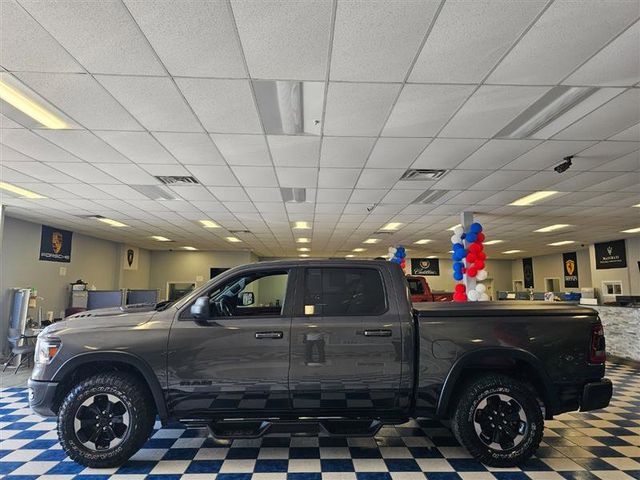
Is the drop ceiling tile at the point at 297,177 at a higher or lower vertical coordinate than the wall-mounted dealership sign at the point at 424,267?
higher

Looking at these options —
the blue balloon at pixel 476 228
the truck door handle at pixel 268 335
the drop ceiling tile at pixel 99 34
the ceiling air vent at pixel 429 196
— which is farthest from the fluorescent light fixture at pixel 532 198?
the drop ceiling tile at pixel 99 34

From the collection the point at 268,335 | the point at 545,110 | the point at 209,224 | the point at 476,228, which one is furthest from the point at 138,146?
the point at 476,228

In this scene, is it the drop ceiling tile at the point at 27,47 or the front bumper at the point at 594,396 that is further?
the front bumper at the point at 594,396

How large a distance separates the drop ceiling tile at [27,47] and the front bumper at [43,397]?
237 cm

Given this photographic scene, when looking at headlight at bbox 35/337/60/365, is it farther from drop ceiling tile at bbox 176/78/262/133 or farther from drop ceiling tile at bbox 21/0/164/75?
drop ceiling tile at bbox 176/78/262/133

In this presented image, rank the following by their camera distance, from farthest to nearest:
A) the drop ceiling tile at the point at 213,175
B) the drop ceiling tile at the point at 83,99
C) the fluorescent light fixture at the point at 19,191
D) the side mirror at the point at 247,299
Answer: the fluorescent light fixture at the point at 19,191 → the drop ceiling tile at the point at 213,175 → the side mirror at the point at 247,299 → the drop ceiling tile at the point at 83,99

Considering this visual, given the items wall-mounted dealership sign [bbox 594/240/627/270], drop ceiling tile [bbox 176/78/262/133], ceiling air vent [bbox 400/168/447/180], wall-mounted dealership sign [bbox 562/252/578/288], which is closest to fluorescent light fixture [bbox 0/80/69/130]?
drop ceiling tile [bbox 176/78/262/133]

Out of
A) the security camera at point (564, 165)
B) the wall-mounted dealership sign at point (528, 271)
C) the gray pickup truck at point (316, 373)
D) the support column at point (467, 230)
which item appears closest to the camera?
the gray pickup truck at point (316, 373)

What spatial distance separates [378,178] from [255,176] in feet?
6.06

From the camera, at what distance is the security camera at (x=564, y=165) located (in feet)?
15.6

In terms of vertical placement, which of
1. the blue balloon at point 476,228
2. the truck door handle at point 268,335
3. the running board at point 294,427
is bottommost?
the running board at point 294,427

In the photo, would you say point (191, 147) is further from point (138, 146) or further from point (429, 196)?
point (429, 196)

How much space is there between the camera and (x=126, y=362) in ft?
9.34

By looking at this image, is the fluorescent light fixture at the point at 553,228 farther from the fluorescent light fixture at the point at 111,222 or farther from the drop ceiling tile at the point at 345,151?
the fluorescent light fixture at the point at 111,222
